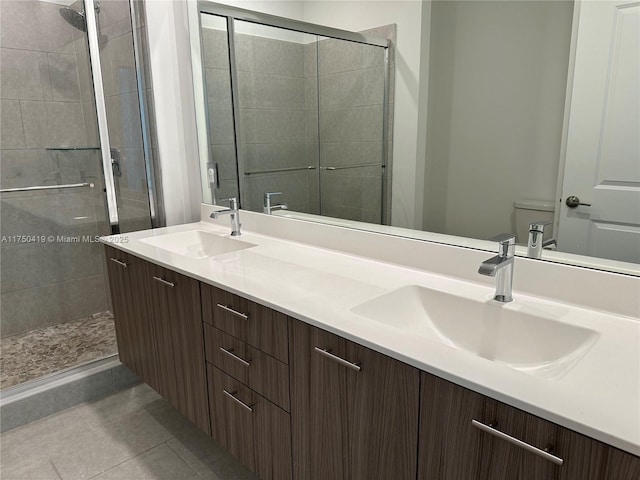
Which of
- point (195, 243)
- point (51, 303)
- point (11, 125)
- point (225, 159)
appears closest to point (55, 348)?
point (51, 303)

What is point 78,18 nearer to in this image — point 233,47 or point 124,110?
point 124,110

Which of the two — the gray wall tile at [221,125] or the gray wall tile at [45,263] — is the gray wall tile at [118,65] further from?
the gray wall tile at [45,263]

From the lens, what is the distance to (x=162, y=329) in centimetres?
190

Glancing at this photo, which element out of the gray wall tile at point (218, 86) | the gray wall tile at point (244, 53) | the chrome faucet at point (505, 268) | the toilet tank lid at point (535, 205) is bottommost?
the chrome faucet at point (505, 268)

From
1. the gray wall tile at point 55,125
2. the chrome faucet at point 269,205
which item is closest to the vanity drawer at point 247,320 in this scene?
the chrome faucet at point 269,205

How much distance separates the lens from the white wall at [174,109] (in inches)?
94.9

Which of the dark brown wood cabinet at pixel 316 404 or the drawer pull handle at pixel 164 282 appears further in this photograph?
the drawer pull handle at pixel 164 282

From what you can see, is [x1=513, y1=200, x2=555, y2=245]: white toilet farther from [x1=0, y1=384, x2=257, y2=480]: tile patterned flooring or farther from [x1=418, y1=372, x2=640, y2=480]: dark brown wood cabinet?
[x1=0, y1=384, x2=257, y2=480]: tile patterned flooring

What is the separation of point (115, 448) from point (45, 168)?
5.61 ft

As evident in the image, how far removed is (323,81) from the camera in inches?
72.8

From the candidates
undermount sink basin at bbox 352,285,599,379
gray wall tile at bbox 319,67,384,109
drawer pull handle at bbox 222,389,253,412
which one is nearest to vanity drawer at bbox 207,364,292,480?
drawer pull handle at bbox 222,389,253,412

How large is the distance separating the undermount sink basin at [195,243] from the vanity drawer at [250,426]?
681mm

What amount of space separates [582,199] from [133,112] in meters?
2.27

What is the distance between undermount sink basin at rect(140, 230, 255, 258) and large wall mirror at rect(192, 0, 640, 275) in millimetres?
247
